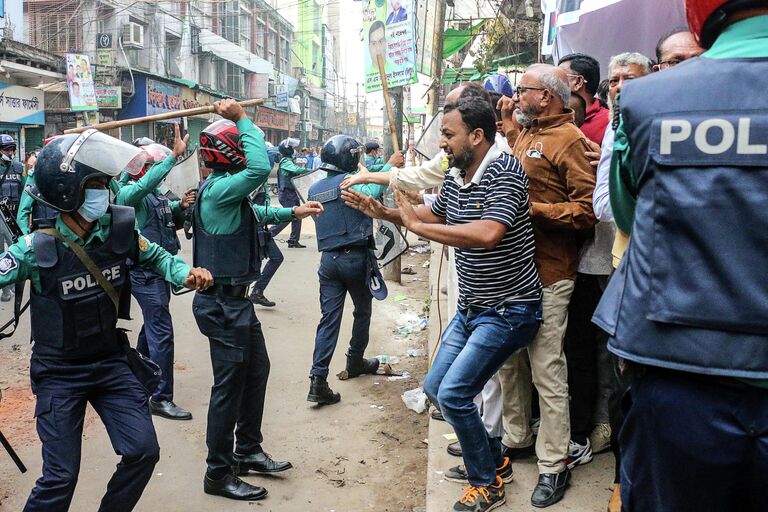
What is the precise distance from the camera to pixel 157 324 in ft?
17.3

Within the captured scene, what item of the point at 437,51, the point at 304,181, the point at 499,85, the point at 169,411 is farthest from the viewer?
the point at 437,51

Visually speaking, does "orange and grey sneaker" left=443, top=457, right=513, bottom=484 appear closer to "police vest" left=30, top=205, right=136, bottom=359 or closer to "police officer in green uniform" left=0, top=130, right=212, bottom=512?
"police officer in green uniform" left=0, top=130, right=212, bottom=512

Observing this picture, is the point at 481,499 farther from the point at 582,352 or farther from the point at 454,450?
the point at 582,352

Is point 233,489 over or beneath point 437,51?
beneath

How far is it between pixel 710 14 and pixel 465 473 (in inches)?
109

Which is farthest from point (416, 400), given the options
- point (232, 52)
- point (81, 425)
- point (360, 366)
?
point (232, 52)

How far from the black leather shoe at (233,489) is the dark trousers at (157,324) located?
4.75 feet

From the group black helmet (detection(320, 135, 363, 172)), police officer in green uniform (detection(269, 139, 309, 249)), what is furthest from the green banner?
black helmet (detection(320, 135, 363, 172))

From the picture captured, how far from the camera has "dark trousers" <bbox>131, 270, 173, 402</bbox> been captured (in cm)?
525

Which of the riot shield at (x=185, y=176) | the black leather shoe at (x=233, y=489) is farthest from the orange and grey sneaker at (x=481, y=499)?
the riot shield at (x=185, y=176)

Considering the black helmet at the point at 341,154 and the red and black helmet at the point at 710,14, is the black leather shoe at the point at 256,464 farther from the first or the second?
the red and black helmet at the point at 710,14

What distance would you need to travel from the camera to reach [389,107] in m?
8.14

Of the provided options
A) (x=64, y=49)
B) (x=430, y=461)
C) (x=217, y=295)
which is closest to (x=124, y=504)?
(x=217, y=295)

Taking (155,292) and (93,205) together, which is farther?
(155,292)
